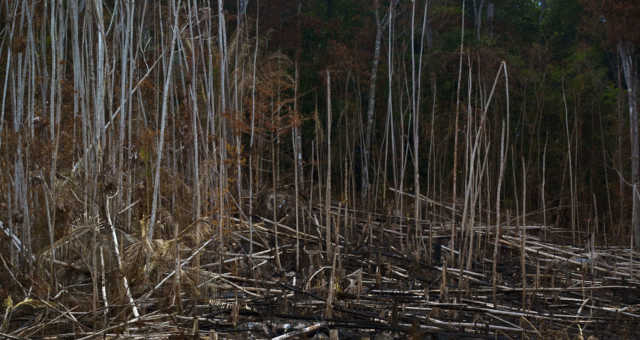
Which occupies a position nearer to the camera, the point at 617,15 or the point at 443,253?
the point at 443,253

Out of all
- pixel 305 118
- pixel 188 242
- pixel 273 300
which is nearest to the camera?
pixel 273 300

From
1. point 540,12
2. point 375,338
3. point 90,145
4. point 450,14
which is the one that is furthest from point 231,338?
point 540,12

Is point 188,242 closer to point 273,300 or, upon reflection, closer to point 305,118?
point 273,300

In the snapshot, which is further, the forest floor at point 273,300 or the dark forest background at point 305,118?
the dark forest background at point 305,118

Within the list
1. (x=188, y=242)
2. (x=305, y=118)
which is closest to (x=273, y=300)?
(x=188, y=242)

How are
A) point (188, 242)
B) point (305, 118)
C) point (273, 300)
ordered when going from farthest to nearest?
point (305, 118)
point (188, 242)
point (273, 300)

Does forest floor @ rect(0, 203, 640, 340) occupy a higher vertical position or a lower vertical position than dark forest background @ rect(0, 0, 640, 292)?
lower

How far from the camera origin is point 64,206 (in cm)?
163

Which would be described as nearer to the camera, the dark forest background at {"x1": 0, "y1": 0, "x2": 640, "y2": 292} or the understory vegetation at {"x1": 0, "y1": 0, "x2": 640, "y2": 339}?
the understory vegetation at {"x1": 0, "y1": 0, "x2": 640, "y2": 339}

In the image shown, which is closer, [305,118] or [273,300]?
[273,300]

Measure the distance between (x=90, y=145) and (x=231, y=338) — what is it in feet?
2.01

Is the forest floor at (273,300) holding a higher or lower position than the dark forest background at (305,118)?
lower

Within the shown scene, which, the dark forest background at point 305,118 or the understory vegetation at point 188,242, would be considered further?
the dark forest background at point 305,118

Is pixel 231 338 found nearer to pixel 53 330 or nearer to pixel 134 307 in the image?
pixel 134 307
